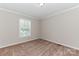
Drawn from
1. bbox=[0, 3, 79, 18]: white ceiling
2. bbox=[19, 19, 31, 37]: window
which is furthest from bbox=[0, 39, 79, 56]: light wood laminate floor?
bbox=[0, 3, 79, 18]: white ceiling

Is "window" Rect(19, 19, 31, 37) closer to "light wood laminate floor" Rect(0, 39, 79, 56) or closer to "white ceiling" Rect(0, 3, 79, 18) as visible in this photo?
"white ceiling" Rect(0, 3, 79, 18)

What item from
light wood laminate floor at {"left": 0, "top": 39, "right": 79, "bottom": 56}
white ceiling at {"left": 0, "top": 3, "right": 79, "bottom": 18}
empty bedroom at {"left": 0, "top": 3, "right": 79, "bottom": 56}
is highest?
white ceiling at {"left": 0, "top": 3, "right": 79, "bottom": 18}

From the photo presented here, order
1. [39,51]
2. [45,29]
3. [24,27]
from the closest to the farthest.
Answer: [39,51] → [24,27] → [45,29]

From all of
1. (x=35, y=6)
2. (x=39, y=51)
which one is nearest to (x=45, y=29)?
(x=35, y=6)

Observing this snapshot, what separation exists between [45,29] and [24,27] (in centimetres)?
149

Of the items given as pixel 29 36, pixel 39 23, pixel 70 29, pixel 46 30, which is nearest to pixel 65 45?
pixel 70 29

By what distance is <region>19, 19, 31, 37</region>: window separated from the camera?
15.1ft

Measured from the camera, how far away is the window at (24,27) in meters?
4.60

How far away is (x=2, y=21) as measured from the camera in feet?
11.4

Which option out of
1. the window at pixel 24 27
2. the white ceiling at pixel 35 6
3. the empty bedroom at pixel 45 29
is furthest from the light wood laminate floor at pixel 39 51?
the white ceiling at pixel 35 6

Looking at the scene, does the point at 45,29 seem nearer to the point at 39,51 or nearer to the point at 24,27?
the point at 24,27

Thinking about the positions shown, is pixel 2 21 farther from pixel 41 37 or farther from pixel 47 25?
pixel 41 37

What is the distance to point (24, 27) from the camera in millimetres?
4871

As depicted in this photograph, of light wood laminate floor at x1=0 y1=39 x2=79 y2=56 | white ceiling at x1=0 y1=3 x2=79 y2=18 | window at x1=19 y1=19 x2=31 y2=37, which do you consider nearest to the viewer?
light wood laminate floor at x1=0 y1=39 x2=79 y2=56
